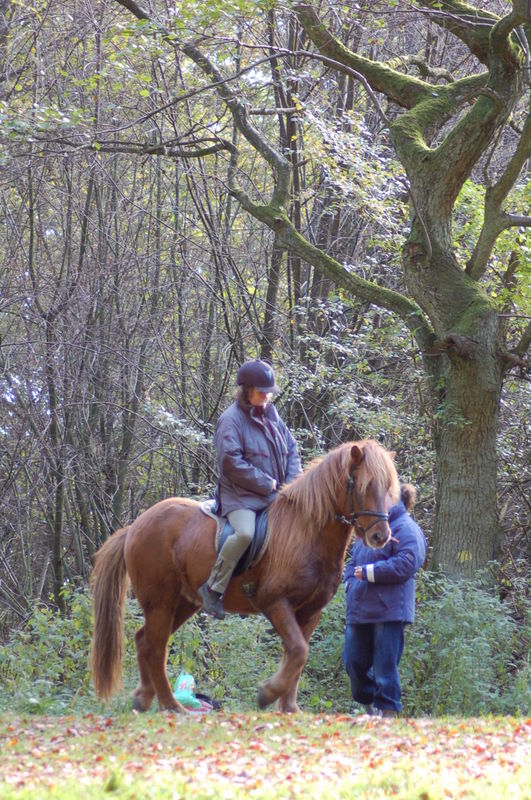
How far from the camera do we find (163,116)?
1421 cm

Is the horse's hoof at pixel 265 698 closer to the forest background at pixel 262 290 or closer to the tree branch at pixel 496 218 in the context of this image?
the forest background at pixel 262 290

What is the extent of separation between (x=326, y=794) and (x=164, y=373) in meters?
10.6

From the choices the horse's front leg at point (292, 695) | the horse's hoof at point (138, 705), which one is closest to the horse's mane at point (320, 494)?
the horse's front leg at point (292, 695)

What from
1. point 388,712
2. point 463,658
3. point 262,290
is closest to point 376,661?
point 388,712

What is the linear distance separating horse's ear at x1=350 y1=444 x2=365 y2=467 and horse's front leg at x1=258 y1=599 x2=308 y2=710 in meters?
1.15

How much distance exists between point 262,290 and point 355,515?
1034 centimetres

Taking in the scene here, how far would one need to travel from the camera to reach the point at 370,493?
264 inches

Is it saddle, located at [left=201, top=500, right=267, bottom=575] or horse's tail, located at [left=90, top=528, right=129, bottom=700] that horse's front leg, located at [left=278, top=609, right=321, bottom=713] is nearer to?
saddle, located at [left=201, top=500, right=267, bottom=575]

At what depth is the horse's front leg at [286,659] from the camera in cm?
643

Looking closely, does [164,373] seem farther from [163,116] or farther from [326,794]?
[326,794]

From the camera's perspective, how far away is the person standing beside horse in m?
7.60

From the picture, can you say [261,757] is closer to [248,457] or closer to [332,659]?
[248,457]

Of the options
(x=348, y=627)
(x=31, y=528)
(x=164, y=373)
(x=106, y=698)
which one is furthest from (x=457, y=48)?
(x=106, y=698)

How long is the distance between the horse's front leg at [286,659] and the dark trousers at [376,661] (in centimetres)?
119
